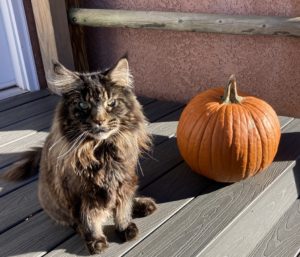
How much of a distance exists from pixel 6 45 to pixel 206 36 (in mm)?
1888

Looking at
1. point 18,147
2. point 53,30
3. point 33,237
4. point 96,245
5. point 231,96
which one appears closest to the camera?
point 96,245

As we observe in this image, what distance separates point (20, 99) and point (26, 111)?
30 centimetres

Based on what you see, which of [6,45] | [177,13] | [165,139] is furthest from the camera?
[6,45]

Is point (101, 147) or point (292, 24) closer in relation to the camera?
point (101, 147)

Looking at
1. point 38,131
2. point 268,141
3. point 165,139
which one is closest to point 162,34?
point 165,139

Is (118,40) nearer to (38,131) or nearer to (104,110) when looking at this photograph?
(38,131)

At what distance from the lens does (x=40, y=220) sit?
5.67ft

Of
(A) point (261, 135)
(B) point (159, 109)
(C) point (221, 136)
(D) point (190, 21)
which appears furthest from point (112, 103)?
(B) point (159, 109)

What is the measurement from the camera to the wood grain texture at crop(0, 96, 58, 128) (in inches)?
111

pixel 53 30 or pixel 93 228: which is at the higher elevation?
pixel 53 30

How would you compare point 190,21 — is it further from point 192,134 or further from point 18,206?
point 18,206

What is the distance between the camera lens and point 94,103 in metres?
1.40

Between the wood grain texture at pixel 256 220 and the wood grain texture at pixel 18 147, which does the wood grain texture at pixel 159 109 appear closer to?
the wood grain texture at pixel 18 147

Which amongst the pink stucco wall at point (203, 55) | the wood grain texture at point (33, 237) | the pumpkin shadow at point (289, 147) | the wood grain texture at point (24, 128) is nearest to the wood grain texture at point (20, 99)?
the wood grain texture at point (24, 128)
